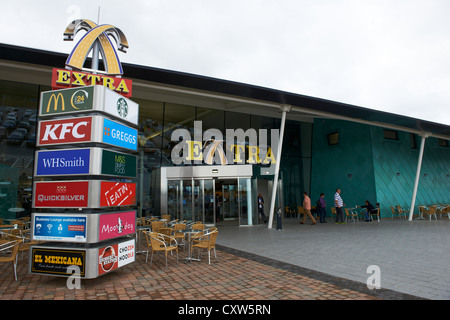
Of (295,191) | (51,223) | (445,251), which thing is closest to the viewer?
(51,223)

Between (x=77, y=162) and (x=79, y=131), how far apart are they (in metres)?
0.54

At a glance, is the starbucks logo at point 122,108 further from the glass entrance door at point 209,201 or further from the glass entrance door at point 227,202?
the glass entrance door at point 227,202

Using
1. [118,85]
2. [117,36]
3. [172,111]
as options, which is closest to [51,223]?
[118,85]

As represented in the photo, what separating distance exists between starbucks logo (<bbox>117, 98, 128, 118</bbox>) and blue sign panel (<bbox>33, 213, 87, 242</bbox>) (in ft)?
6.62

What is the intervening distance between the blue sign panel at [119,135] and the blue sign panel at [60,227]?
1430mm

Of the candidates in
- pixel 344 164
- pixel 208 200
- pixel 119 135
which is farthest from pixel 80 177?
pixel 344 164

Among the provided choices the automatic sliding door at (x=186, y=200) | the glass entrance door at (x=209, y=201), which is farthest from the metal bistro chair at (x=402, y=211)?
the automatic sliding door at (x=186, y=200)

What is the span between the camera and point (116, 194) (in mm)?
5219

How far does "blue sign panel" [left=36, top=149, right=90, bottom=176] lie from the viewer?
482cm

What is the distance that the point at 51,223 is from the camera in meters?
4.86

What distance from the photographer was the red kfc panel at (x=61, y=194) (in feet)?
15.7

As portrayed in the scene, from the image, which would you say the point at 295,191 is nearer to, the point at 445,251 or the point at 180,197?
the point at 180,197

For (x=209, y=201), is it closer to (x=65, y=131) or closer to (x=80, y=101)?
(x=65, y=131)

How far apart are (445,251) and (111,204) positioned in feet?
24.8
